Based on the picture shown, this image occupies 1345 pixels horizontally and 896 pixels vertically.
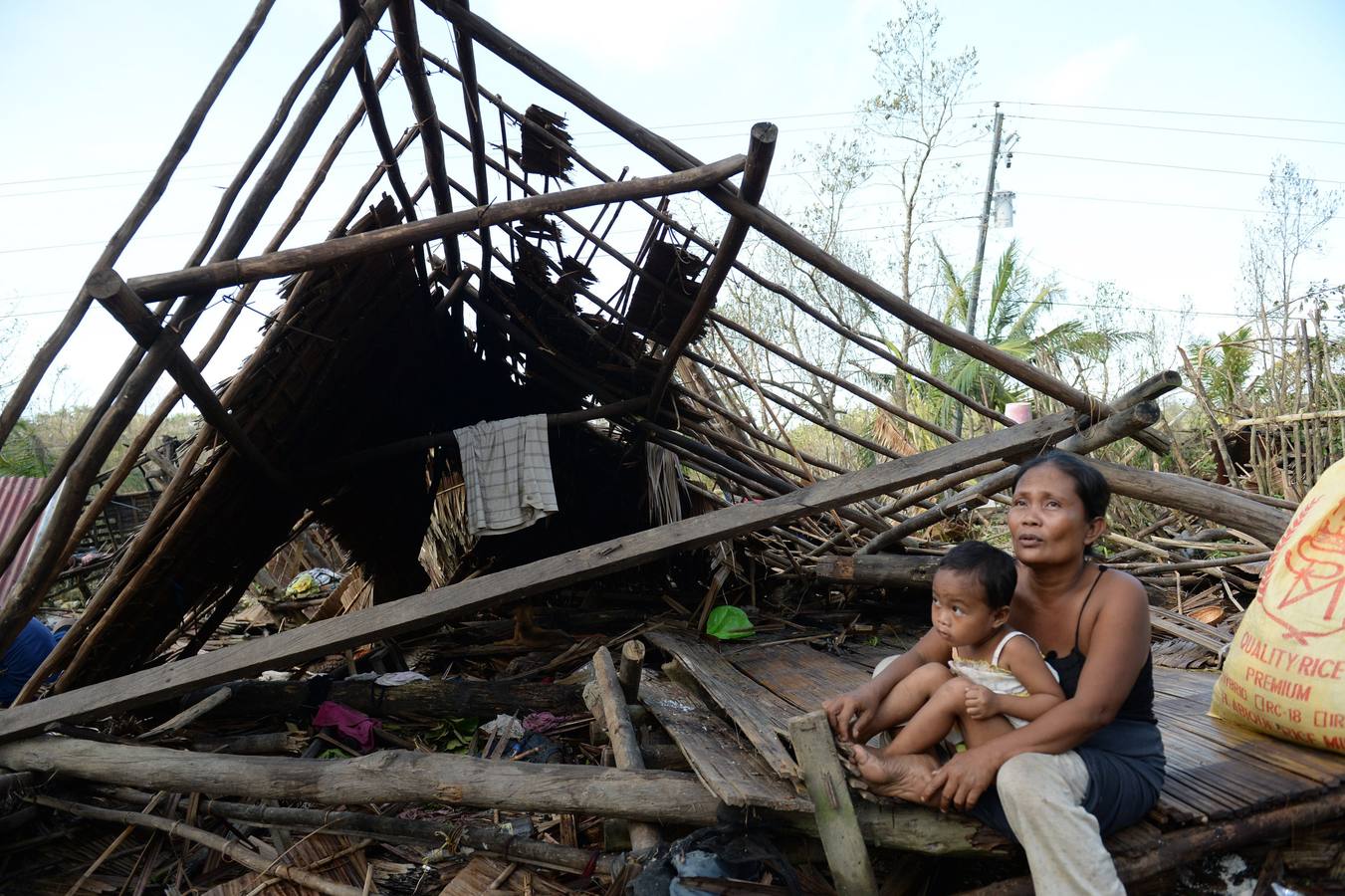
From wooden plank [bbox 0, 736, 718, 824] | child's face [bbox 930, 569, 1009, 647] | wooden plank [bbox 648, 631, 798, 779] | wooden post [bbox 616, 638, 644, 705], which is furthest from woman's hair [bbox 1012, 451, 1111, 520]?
wooden post [bbox 616, 638, 644, 705]

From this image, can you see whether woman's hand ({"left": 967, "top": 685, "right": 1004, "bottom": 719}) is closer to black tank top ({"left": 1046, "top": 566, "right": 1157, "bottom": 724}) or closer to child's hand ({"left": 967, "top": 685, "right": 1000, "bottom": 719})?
child's hand ({"left": 967, "top": 685, "right": 1000, "bottom": 719})

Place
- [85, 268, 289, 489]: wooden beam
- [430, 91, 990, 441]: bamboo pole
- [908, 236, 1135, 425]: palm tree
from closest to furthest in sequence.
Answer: [85, 268, 289, 489]: wooden beam
[430, 91, 990, 441]: bamboo pole
[908, 236, 1135, 425]: palm tree

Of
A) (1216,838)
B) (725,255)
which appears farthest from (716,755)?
(725,255)

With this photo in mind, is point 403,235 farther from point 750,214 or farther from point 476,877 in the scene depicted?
point 476,877

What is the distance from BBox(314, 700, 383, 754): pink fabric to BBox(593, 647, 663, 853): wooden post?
132 centimetres

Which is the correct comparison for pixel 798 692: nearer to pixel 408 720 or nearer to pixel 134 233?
pixel 408 720

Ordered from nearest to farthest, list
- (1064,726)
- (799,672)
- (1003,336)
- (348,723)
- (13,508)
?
(1064,726)
(799,672)
(348,723)
(13,508)
(1003,336)

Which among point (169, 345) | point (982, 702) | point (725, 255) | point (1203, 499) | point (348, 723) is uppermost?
point (725, 255)

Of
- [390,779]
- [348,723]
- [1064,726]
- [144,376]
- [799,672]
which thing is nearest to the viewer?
[1064,726]

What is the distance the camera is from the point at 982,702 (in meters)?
2.16

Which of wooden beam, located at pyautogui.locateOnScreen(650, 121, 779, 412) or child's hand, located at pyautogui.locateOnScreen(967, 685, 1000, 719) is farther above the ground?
wooden beam, located at pyautogui.locateOnScreen(650, 121, 779, 412)

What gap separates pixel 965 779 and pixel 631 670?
1.67m

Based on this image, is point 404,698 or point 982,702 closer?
point 982,702

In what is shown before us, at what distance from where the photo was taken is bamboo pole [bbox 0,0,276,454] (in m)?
3.56
